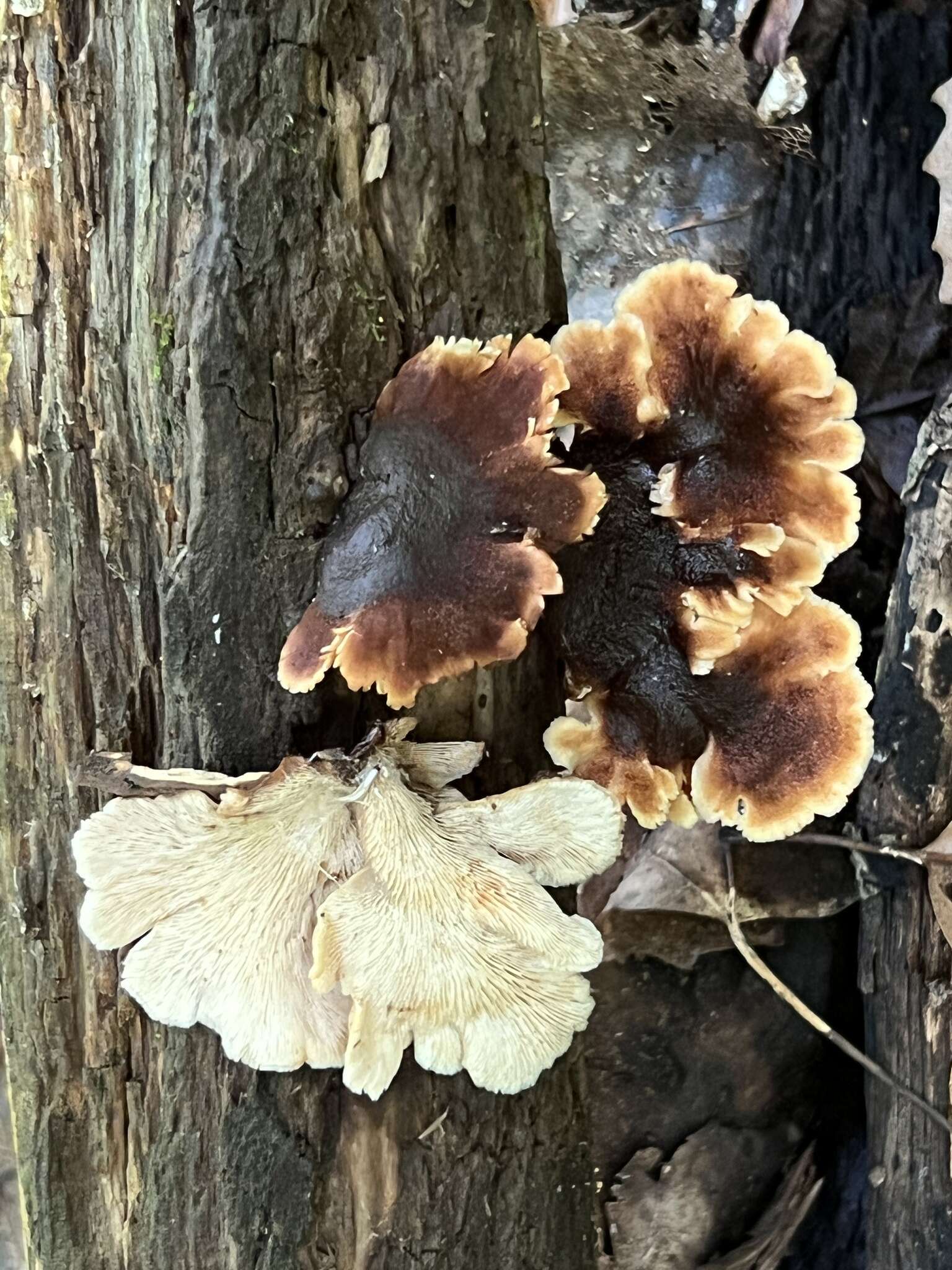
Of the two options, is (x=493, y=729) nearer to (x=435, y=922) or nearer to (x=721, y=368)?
(x=435, y=922)

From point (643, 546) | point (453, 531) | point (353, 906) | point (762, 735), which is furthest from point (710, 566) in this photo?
point (353, 906)

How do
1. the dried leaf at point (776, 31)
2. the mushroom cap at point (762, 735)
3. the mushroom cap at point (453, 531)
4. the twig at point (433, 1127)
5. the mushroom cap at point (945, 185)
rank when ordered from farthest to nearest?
the dried leaf at point (776, 31) < the mushroom cap at point (945, 185) < the mushroom cap at point (762, 735) < the twig at point (433, 1127) < the mushroom cap at point (453, 531)

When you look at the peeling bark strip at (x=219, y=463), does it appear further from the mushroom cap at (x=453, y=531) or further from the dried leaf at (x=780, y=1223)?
the dried leaf at (x=780, y=1223)

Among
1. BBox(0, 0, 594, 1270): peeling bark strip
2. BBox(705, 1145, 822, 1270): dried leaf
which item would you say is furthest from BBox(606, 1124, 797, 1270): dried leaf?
BBox(0, 0, 594, 1270): peeling bark strip

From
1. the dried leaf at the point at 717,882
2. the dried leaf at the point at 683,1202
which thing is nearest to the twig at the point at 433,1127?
the dried leaf at the point at 717,882

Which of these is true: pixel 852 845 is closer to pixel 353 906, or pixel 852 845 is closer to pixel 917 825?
pixel 917 825

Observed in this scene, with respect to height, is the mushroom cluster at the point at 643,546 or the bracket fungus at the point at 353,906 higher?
the mushroom cluster at the point at 643,546
